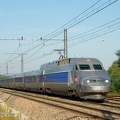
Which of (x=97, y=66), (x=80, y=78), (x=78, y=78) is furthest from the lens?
(x=97, y=66)

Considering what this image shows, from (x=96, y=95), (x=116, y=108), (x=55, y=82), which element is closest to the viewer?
(x=116, y=108)

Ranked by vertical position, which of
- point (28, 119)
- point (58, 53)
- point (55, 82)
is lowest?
point (28, 119)

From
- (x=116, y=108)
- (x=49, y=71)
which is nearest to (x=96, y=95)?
(x=116, y=108)

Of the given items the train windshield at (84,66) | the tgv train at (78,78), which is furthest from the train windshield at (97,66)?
the train windshield at (84,66)

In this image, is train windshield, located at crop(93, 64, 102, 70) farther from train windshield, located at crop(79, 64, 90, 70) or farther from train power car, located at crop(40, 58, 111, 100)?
train windshield, located at crop(79, 64, 90, 70)

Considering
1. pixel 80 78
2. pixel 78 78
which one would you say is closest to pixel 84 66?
pixel 78 78

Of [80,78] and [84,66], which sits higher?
[84,66]

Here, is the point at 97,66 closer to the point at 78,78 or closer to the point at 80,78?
the point at 78,78

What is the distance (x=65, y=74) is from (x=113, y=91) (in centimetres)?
1277

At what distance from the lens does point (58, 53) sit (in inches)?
1443

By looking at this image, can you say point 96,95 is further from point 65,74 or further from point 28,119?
point 28,119

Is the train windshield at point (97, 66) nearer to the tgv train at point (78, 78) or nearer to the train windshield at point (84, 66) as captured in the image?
the tgv train at point (78, 78)

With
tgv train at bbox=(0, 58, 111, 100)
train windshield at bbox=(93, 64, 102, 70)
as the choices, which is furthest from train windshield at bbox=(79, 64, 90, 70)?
train windshield at bbox=(93, 64, 102, 70)

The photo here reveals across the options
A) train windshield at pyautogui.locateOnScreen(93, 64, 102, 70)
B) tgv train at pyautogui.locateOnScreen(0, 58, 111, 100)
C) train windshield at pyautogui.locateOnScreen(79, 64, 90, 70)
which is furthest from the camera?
train windshield at pyautogui.locateOnScreen(93, 64, 102, 70)
